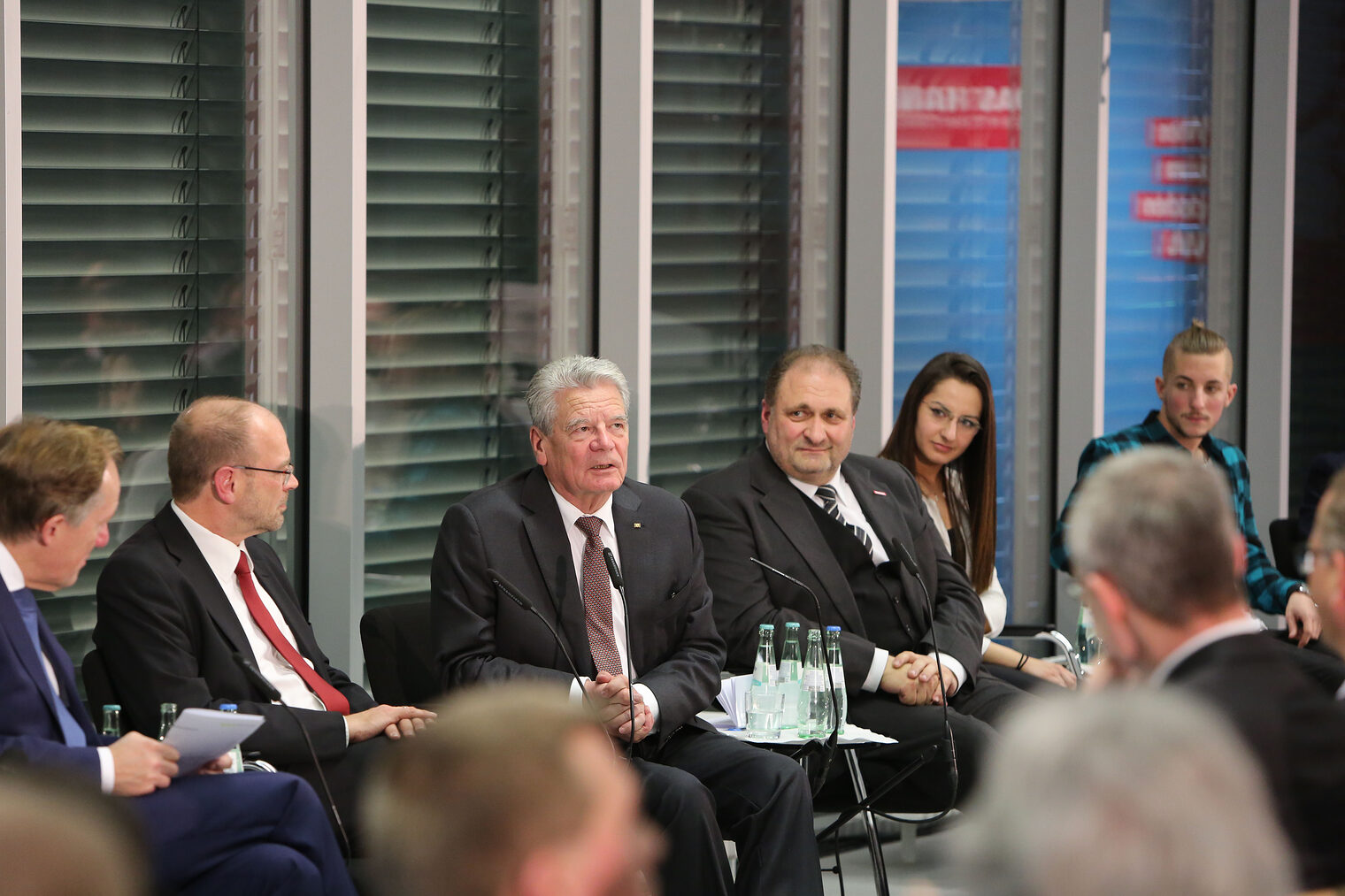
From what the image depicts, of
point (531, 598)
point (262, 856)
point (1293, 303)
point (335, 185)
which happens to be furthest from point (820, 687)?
point (1293, 303)

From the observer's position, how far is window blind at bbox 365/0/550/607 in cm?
457

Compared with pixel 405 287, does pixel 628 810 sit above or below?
below

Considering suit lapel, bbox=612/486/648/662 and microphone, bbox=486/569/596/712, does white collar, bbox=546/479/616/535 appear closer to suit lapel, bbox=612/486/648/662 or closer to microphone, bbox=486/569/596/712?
suit lapel, bbox=612/486/648/662

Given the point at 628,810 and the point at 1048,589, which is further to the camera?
the point at 1048,589

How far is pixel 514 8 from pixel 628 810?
153 inches

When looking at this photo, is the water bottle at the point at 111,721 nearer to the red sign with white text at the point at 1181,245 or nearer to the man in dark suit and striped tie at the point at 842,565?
the man in dark suit and striped tie at the point at 842,565

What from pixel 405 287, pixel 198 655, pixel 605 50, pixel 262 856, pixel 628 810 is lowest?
pixel 262 856

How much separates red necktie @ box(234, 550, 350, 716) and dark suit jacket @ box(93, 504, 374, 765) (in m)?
0.09

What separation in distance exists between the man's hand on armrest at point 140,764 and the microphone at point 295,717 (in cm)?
37

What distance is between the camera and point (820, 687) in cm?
354

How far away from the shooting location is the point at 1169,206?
608 cm

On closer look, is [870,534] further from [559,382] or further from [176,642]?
[176,642]

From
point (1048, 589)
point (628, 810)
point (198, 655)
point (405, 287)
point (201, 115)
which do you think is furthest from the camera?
point (1048, 589)

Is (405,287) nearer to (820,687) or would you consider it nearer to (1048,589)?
(820,687)
